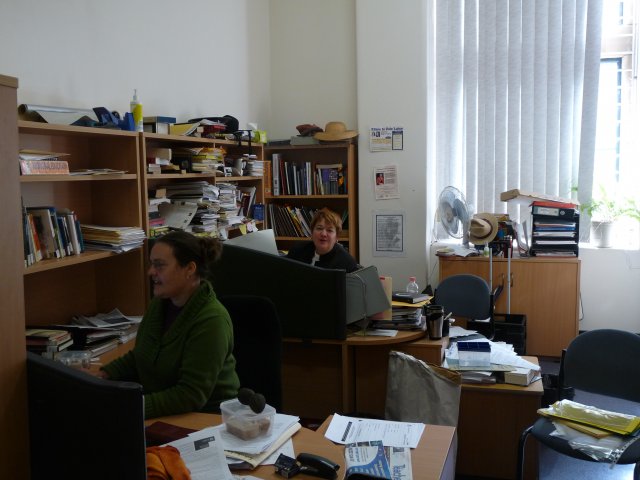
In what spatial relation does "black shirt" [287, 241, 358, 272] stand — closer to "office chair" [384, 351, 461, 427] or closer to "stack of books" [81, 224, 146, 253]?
"office chair" [384, 351, 461, 427]

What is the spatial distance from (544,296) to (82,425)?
4477mm

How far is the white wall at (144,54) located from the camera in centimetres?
301

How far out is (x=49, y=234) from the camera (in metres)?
2.82

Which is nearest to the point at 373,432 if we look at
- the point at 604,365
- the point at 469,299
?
the point at 604,365

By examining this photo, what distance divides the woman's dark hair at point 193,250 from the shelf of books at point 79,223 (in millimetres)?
663

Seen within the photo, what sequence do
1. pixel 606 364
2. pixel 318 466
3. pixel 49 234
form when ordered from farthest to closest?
1. pixel 606 364
2. pixel 49 234
3. pixel 318 466

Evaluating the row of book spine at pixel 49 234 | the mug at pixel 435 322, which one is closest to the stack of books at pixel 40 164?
the row of book spine at pixel 49 234

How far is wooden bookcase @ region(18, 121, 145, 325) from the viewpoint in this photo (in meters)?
3.05

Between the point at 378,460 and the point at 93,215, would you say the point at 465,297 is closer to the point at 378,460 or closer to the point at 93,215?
the point at 93,215

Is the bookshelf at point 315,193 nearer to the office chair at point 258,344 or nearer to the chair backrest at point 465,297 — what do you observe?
the chair backrest at point 465,297

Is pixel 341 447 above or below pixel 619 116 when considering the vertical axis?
below

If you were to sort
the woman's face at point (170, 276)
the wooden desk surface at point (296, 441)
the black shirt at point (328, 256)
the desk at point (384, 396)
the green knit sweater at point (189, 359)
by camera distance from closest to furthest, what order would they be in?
1. the wooden desk surface at point (296, 441)
2. the green knit sweater at point (189, 359)
3. the woman's face at point (170, 276)
4. the desk at point (384, 396)
5. the black shirt at point (328, 256)

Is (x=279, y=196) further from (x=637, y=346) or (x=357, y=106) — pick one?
(x=637, y=346)

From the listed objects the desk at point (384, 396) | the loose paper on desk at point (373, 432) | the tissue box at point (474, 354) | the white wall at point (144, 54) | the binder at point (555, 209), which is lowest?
the desk at point (384, 396)
